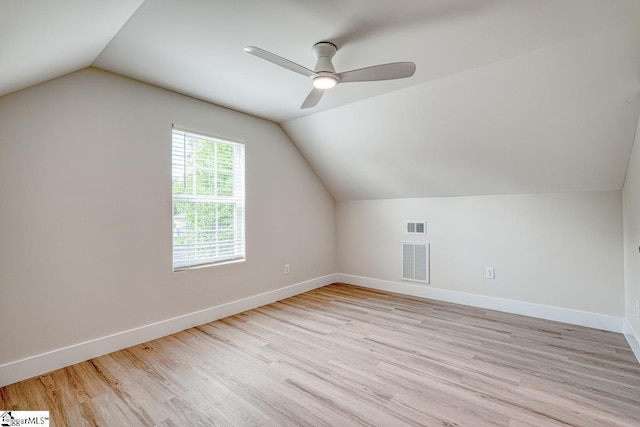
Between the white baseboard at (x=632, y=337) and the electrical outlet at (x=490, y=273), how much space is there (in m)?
1.17

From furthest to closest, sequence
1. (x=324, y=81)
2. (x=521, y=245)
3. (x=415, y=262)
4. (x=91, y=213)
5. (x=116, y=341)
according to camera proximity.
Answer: (x=415, y=262)
(x=521, y=245)
(x=116, y=341)
(x=91, y=213)
(x=324, y=81)

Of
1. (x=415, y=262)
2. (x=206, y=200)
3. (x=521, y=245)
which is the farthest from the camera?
(x=415, y=262)

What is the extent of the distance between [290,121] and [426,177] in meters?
1.92

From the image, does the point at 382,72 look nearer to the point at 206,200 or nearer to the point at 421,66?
the point at 421,66

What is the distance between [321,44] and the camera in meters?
2.17

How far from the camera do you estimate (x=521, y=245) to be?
3.51m

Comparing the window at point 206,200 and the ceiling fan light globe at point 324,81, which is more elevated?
the ceiling fan light globe at point 324,81

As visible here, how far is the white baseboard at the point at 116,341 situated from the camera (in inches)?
85.6

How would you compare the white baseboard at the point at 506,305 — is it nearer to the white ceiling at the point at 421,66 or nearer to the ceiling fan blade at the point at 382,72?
the white ceiling at the point at 421,66

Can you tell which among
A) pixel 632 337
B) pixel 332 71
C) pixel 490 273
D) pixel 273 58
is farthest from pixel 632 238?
pixel 273 58

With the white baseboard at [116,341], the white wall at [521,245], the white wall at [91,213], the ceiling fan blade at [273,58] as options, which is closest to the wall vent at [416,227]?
the white wall at [521,245]

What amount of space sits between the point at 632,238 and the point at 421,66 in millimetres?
2380

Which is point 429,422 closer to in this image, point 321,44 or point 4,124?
point 321,44

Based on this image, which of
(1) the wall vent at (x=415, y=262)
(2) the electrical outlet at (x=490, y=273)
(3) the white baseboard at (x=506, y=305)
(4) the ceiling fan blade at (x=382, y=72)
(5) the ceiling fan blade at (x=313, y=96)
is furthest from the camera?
(1) the wall vent at (x=415, y=262)
